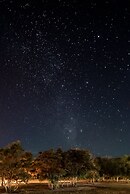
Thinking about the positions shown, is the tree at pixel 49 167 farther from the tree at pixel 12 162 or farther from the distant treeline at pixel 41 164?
the tree at pixel 12 162

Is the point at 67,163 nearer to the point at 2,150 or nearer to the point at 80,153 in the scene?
the point at 80,153

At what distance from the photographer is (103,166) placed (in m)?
157

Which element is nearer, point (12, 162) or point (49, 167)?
point (12, 162)

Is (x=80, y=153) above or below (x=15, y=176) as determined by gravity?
above

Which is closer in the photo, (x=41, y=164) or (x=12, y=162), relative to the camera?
(x=12, y=162)

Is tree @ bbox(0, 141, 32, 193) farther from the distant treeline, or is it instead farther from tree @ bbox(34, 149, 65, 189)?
tree @ bbox(34, 149, 65, 189)

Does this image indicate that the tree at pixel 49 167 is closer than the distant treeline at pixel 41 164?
No

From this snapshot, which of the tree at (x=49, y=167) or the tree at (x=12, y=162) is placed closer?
the tree at (x=12, y=162)

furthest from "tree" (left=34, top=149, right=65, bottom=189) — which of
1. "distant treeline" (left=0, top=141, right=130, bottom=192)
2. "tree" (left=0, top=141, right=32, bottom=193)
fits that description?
"tree" (left=0, top=141, right=32, bottom=193)

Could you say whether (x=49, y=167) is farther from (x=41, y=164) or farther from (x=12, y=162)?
(x=12, y=162)

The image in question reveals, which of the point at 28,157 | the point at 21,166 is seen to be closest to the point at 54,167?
the point at 28,157

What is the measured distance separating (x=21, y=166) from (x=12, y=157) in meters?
2.90

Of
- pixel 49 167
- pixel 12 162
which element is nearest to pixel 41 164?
pixel 49 167

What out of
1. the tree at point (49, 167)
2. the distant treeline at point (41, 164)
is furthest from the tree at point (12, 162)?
the tree at point (49, 167)
